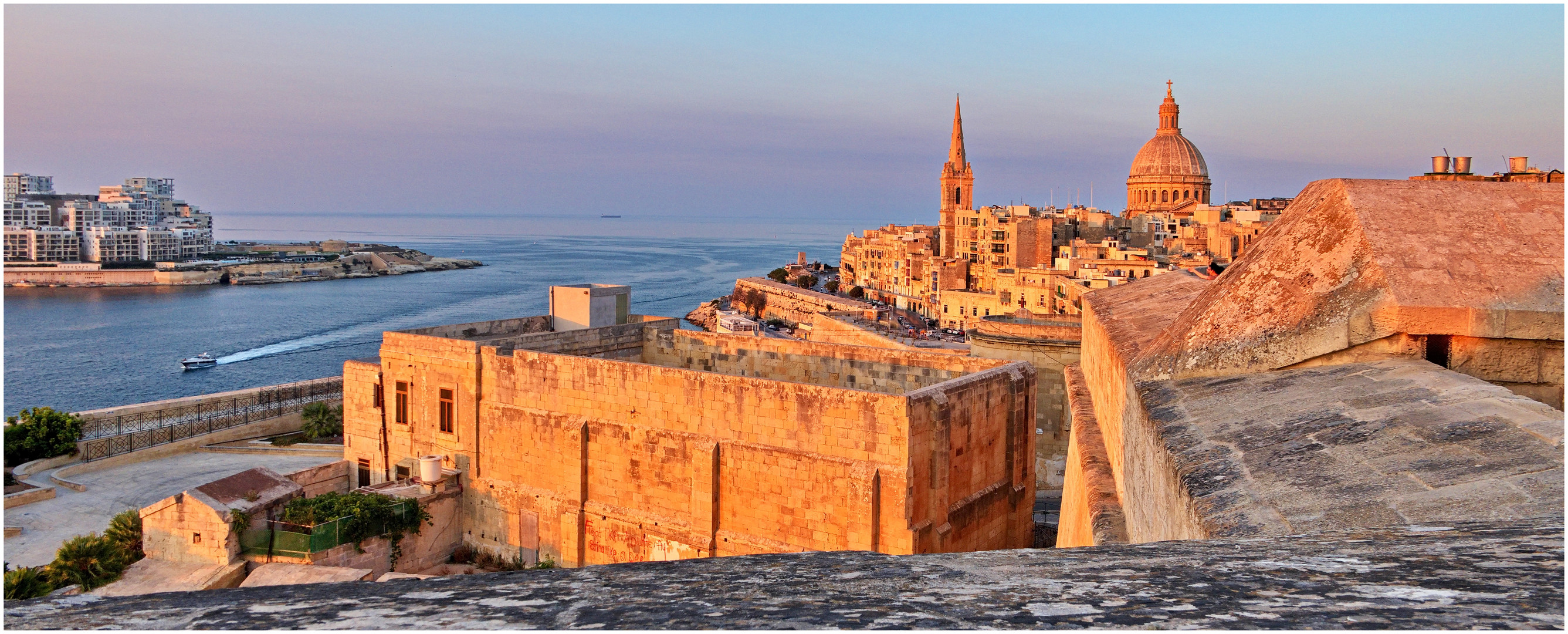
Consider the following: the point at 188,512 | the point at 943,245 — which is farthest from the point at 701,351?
the point at 943,245

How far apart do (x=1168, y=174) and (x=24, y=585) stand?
93.1 meters

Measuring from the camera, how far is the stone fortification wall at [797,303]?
248 ft

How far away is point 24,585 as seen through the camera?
12.4 meters

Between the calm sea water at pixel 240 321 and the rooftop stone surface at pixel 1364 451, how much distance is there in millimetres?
31173

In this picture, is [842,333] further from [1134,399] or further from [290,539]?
[1134,399]

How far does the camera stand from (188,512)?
14180mm

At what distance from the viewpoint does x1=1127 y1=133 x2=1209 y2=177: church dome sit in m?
92.2

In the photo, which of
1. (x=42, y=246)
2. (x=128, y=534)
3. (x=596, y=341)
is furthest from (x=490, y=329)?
(x=42, y=246)

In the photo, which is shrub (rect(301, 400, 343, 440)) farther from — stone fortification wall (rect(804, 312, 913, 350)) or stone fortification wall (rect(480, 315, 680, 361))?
stone fortification wall (rect(804, 312, 913, 350))

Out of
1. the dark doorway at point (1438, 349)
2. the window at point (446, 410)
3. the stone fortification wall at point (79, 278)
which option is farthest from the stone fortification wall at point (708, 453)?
the stone fortification wall at point (79, 278)

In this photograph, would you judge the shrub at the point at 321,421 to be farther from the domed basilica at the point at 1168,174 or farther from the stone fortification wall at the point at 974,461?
the domed basilica at the point at 1168,174

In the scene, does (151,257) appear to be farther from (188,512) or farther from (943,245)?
(188,512)

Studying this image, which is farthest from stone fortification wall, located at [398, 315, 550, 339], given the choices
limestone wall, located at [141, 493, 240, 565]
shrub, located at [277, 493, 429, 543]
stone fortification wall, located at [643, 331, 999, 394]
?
Answer: limestone wall, located at [141, 493, 240, 565]

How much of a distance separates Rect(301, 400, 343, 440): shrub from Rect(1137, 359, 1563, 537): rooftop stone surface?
23.8 meters
